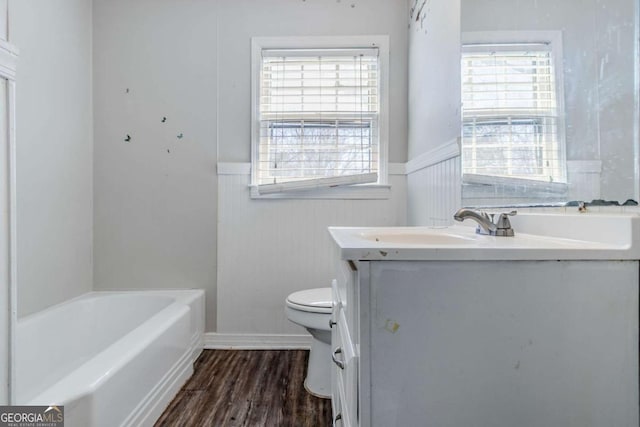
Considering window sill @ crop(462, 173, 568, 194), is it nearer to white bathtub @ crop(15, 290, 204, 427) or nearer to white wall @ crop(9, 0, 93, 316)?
white bathtub @ crop(15, 290, 204, 427)

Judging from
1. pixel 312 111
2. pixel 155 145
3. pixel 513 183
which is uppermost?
pixel 312 111

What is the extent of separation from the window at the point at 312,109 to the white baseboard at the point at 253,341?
0.98 meters

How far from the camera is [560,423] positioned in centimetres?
57

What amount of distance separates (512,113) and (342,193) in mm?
1150

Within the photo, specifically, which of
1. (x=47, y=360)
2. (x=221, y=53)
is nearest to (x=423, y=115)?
(x=221, y=53)

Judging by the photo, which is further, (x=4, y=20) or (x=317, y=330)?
(x=317, y=330)

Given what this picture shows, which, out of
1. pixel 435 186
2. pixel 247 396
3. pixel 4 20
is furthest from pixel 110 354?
pixel 435 186

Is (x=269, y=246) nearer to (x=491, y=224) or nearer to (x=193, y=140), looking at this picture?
(x=193, y=140)

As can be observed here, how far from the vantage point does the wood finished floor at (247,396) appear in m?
1.32

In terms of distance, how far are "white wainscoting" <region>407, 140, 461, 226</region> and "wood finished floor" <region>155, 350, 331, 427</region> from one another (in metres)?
1.03

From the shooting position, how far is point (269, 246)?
2.01 metres

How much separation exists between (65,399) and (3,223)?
21.2 inches

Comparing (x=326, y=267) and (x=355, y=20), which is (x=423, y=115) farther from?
(x=326, y=267)

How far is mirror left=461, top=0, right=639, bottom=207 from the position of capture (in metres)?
0.63
